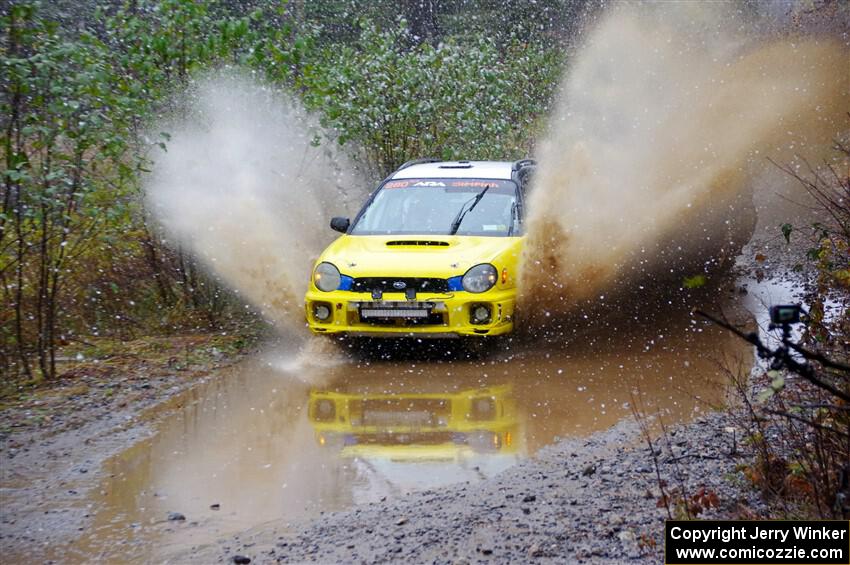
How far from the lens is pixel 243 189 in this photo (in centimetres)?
1312

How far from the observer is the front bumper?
9672 mm

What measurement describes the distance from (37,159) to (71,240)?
5.07 ft

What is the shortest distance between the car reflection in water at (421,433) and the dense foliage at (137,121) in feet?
Answer: 9.70

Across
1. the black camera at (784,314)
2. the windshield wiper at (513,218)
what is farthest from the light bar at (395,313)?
the black camera at (784,314)

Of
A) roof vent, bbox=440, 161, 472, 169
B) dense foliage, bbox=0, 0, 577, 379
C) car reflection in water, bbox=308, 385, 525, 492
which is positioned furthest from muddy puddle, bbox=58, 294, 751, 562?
roof vent, bbox=440, 161, 472, 169

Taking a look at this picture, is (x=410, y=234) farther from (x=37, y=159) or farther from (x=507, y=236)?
(x=37, y=159)

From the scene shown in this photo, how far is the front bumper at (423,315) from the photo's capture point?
9672mm

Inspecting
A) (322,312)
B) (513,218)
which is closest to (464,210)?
(513,218)

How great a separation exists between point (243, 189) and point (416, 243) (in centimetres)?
359

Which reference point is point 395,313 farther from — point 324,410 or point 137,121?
point 137,121

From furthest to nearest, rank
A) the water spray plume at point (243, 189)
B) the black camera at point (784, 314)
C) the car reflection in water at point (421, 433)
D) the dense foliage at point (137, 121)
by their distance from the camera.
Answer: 1. the water spray plume at point (243, 189)
2. the dense foliage at point (137, 121)
3. the car reflection in water at point (421, 433)
4. the black camera at point (784, 314)

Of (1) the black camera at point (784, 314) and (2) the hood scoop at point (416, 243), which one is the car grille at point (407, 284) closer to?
(2) the hood scoop at point (416, 243)

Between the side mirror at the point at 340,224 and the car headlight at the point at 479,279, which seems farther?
the side mirror at the point at 340,224

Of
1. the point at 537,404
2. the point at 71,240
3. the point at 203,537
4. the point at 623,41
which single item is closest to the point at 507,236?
the point at 537,404
